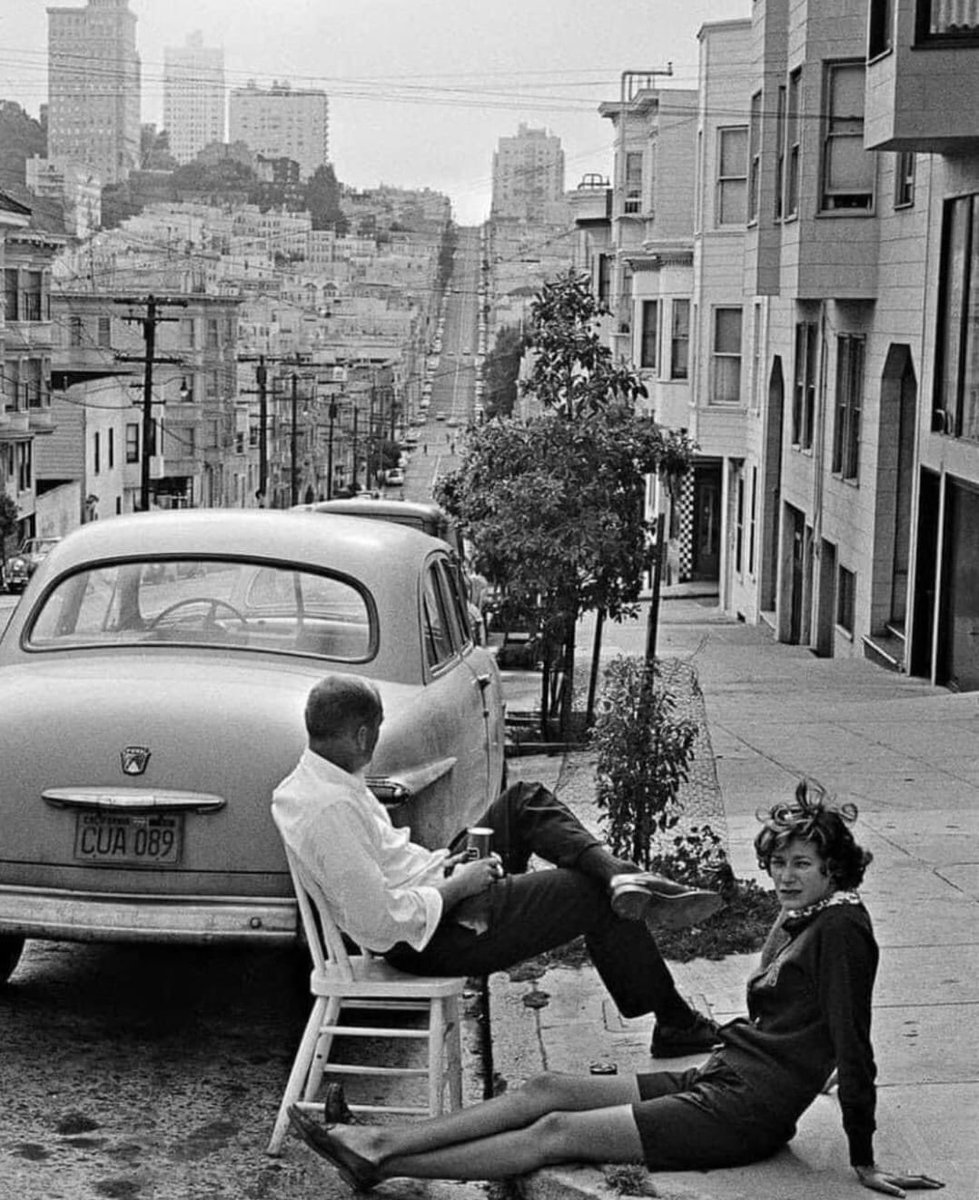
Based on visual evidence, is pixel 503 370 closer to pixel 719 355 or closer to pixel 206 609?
pixel 719 355

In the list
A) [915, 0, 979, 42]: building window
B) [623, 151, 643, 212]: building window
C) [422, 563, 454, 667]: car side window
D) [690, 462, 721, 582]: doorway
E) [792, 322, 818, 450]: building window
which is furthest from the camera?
[623, 151, 643, 212]: building window

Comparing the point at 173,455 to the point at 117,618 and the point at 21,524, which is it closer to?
the point at 21,524

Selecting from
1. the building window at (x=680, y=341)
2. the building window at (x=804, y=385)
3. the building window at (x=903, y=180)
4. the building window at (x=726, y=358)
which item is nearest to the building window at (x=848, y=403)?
the building window at (x=804, y=385)

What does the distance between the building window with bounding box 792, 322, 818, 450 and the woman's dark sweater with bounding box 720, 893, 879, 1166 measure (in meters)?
28.3

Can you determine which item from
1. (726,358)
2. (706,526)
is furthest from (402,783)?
(706,526)

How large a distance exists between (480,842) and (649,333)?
5007 centimetres

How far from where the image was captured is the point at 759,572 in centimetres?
3962

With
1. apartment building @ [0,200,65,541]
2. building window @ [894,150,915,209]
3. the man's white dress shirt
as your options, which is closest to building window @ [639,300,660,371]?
apartment building @ [0,200,65,541]

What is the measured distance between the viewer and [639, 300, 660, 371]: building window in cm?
5600

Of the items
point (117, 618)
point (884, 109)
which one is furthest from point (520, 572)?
point (117, 618)

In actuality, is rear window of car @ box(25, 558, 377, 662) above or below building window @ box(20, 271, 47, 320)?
below

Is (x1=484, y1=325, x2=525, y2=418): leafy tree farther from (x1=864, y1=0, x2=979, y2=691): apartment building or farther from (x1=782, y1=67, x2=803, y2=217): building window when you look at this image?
(x1=864, y1=0, x2=979, y2=691): apartment building

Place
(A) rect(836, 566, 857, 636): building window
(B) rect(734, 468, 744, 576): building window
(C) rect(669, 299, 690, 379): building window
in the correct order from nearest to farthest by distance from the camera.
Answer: (A) rect(836, 566, 857, 636): building window → (B) rect(734, 468, 744, 576): building window → (C) rect(669, 299, 690, 379): building window

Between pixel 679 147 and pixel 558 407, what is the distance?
39.4 meters
